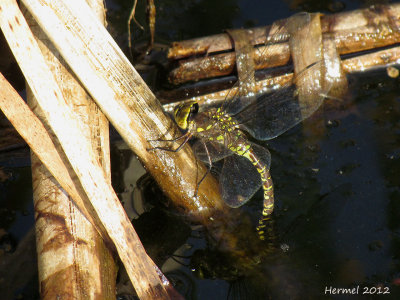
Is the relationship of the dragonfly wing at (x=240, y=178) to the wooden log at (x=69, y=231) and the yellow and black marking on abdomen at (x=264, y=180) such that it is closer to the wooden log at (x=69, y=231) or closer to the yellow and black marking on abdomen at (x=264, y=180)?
the yellow and black marking on abdomen at (x=264, y=180)

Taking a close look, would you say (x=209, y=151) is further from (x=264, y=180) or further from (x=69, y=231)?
(x=69, y=231)

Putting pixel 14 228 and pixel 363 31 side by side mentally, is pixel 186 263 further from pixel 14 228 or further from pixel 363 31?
pixel 363 31

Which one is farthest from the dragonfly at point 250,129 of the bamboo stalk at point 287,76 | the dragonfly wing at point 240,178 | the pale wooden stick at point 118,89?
the pale wooden stick at point 118,89

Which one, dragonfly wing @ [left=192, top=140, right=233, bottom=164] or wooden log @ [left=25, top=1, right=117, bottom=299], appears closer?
wooden log @ [left=25, top=1, right=117, bottom=299]

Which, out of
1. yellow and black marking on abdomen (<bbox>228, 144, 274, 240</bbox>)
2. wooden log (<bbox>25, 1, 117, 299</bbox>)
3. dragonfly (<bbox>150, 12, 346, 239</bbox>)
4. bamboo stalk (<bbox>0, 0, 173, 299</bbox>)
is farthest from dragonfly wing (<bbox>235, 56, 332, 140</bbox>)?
bamboo stalk (<bbox>0, 0, 173, 299</bbox>)

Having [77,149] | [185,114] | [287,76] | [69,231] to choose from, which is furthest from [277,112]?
[69,231]

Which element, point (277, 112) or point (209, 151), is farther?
point (277, 112)

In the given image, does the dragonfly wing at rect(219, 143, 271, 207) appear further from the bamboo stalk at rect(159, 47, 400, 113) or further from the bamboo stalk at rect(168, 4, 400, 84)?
the bamboo stalk at rect(168, 4, 400, 84)
